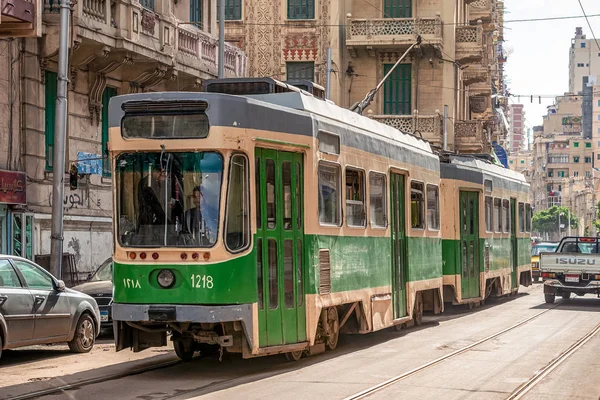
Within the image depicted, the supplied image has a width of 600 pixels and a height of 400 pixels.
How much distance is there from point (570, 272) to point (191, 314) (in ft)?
55.2

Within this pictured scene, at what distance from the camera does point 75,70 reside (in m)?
23.9

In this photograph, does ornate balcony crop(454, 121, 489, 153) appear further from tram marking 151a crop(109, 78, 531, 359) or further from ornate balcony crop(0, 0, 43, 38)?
tram marking 151a crop(109, 78, 531, 359)

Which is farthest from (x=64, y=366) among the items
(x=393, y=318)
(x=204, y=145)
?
(x=393, y=318)

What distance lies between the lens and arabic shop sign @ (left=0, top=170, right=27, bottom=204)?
20984 mm

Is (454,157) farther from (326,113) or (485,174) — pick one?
(326,113)

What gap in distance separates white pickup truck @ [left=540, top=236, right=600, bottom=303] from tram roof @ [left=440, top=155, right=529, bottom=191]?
7.46 ft

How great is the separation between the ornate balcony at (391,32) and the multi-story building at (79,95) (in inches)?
636

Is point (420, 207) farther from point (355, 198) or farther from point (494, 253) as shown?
point (494, 253)

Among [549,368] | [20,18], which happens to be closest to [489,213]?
[20,18]

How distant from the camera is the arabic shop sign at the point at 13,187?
2098 cm

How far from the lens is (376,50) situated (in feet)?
145

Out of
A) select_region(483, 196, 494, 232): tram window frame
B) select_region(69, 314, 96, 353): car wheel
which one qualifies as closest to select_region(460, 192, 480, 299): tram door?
select_region(483, 196, 494, 232): tram window frame

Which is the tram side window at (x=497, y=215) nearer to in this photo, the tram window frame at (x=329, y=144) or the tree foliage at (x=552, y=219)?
the tram window frame at (x=329, y=144)

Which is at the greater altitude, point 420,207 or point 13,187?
point 13,187
